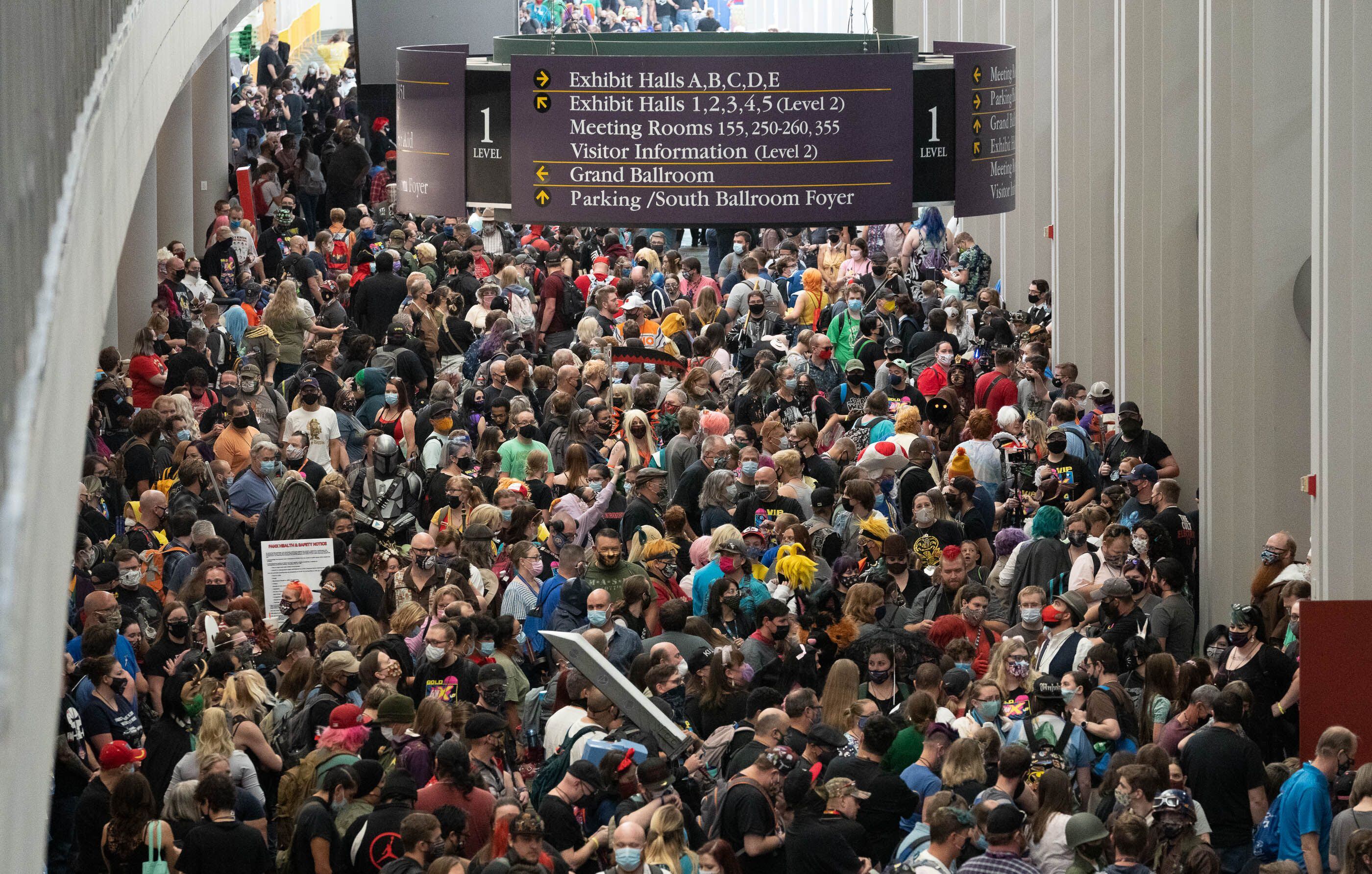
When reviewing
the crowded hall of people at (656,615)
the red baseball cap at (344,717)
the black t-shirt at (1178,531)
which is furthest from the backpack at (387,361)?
the red baseball cap at (344,717)

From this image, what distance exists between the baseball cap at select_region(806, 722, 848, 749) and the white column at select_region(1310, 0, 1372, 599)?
3547mm

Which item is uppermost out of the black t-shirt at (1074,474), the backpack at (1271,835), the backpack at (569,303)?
the backpack at (569,303)

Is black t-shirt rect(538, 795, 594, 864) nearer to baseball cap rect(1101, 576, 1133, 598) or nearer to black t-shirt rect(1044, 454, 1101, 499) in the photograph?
baseball cap rect(1101, 576, 1133, 598)

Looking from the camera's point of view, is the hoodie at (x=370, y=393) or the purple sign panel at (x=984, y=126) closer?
the purple sign panel at (x=984, y=126)

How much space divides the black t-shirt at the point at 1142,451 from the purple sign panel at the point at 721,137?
3.89 metres

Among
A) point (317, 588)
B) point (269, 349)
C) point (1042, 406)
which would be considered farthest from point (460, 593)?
point (269, 349)

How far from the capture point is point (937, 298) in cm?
1967

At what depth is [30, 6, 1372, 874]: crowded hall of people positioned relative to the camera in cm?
787

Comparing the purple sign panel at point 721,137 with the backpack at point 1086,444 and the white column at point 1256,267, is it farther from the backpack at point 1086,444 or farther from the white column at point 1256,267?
the white column at point 1256,267

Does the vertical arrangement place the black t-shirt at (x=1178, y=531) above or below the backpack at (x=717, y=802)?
above

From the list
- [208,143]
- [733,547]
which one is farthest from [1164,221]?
[208,143]

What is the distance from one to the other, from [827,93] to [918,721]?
3.24 meters

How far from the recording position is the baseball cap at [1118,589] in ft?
33.8

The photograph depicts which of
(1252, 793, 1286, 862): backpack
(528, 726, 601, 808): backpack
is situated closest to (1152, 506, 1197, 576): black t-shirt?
(1252, 793, 1286, 862): backpack
